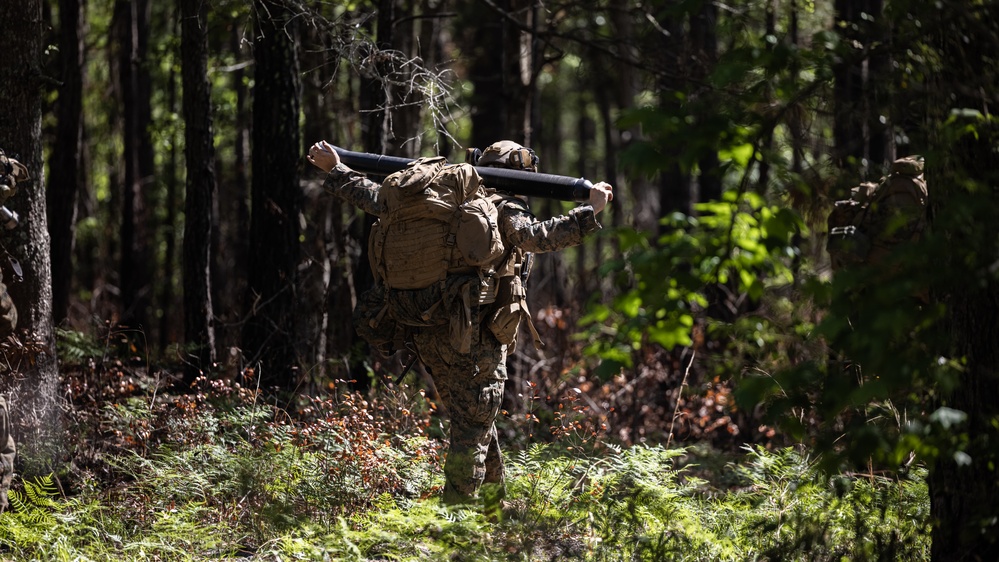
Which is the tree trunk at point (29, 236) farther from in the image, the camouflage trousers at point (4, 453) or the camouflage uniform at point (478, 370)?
the camouflage uniform at point (478, 370)

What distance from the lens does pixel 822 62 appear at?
4156 mm

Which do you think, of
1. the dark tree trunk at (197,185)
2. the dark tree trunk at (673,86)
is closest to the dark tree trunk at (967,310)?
the dark tree trunk at (673,86)

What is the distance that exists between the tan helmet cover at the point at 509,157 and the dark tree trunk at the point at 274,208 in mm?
2816

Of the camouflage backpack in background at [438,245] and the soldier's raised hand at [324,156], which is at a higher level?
the soldier's raised hand at [324,156]

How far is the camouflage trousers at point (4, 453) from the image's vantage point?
17.4ft

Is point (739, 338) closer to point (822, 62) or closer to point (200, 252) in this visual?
point (822, 62)

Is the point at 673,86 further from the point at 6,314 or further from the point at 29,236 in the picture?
the point at 6,314

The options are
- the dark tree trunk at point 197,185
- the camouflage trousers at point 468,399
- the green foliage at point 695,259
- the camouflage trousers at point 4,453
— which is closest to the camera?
the green foliage at point 695,259

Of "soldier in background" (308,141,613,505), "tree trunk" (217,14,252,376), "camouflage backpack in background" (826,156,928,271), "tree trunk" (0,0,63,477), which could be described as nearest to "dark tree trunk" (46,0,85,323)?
"tree trunk" (217,14,252,376)

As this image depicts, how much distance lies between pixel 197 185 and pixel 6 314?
3167 mm

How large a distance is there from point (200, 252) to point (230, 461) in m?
3.24

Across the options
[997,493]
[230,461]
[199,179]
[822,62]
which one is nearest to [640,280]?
[822,62]

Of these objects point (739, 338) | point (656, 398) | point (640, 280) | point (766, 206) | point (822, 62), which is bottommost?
point (656, 398)

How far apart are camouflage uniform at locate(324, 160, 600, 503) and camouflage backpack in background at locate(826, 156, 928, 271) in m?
2.36
